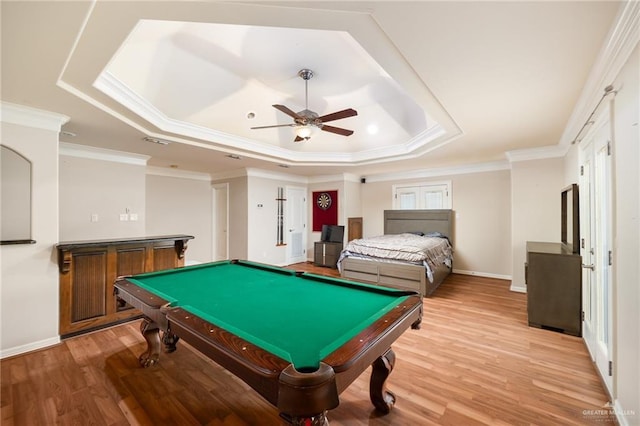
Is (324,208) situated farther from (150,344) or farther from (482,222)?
(150,344)

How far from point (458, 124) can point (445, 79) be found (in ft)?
3.98

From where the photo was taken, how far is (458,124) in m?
3.14

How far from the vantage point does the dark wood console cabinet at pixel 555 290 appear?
2.89 metres

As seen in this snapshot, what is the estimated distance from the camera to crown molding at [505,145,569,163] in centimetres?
416

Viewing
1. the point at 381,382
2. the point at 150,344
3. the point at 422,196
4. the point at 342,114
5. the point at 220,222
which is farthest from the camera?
the point at 220,222

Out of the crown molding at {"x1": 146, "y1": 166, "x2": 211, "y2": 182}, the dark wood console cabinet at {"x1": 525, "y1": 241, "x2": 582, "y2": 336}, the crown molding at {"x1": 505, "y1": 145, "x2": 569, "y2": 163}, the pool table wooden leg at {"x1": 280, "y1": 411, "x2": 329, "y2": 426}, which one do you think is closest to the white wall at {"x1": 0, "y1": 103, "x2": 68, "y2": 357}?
the crown molding at {"x1": 146, "y1": 166, "x2": 211, "y2": 182}

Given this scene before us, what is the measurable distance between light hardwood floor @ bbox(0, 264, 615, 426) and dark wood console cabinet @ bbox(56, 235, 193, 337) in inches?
8.3

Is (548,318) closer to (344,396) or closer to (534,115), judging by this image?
(534,115)

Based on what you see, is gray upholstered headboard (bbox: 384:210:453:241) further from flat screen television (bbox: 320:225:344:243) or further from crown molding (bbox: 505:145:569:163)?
crown molding (bbox: 505:145:569:163)

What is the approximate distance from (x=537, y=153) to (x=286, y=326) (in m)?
5.15

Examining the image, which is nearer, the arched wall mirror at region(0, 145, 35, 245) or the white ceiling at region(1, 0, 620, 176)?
the white ceiling at region(1, 0, 620, 176)

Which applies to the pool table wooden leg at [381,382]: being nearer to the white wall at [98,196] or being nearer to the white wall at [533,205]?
the white wall at [533,205]

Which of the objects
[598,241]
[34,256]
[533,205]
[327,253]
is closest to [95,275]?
[34,256]

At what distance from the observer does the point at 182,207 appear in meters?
6.23
